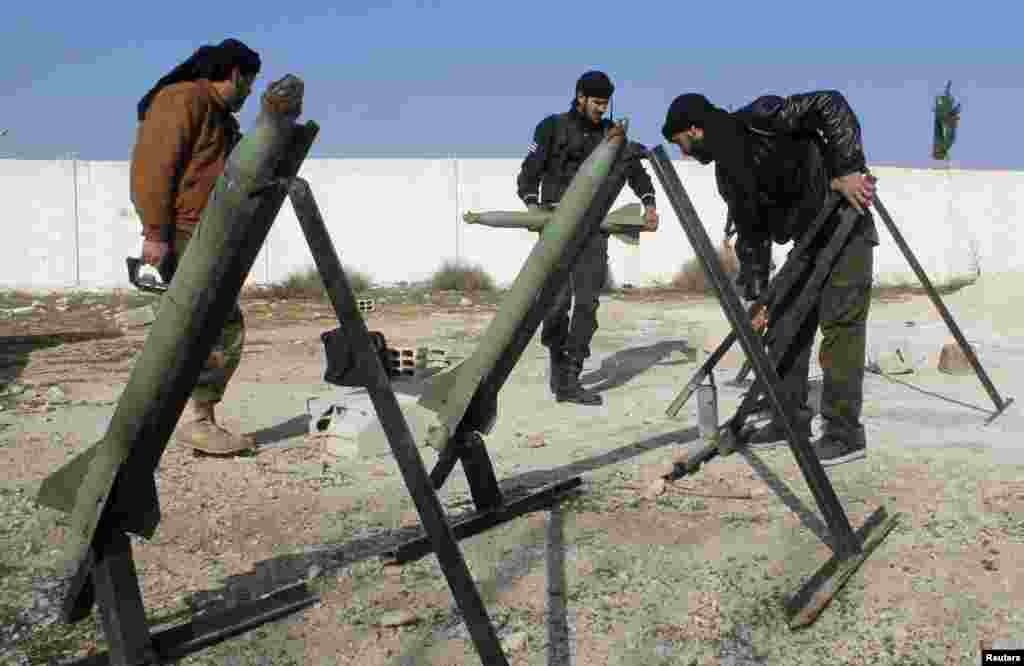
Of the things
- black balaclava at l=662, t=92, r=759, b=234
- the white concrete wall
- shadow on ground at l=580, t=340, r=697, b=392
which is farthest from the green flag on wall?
black balaclava at l=662, t=92, r=759, b=234

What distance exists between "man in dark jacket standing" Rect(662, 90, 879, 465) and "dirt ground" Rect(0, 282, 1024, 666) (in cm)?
29

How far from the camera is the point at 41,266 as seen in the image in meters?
17.5

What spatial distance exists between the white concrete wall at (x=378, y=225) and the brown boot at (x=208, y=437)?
13.0 m

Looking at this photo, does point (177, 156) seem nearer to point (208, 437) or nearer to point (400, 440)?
point (208, 437)

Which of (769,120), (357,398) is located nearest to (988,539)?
(769,120)

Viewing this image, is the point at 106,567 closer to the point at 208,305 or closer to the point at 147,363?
the point at 147,363

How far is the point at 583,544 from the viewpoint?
3434mm

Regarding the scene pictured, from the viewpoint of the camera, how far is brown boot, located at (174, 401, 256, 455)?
4.64 m

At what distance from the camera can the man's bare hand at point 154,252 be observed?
4.30 meters

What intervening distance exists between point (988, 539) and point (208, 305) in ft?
8.76

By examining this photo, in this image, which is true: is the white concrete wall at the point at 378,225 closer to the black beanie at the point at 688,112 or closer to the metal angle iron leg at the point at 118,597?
the black beanie at the point at 688,112

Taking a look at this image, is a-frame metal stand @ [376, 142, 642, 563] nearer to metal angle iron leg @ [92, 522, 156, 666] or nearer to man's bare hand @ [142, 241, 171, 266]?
metal angle iron leg @ [92, 522, 156, 666]

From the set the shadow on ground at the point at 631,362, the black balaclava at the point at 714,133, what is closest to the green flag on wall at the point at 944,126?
the shadow on ground at the point at 631,362

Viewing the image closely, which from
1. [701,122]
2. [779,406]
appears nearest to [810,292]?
[701,122]
